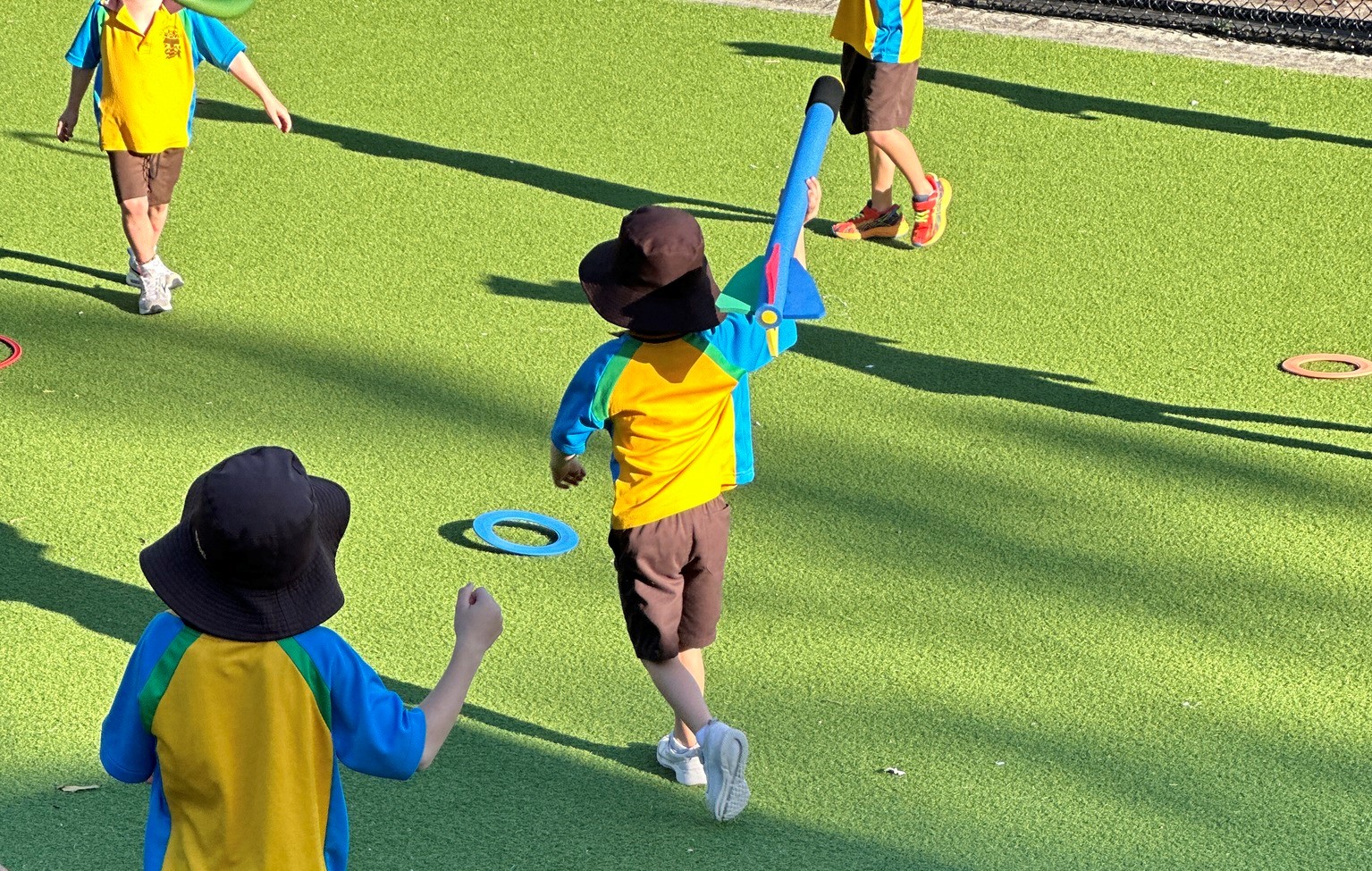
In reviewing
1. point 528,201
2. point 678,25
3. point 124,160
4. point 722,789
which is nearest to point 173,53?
point 124,160

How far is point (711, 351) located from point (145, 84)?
3.41m

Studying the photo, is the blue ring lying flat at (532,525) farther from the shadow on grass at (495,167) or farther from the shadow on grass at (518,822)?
the shadow on grass at (495,167)

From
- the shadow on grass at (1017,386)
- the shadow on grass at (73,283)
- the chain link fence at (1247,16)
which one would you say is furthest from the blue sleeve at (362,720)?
the chain link fence at (1247,16)

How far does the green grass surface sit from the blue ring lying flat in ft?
0.27

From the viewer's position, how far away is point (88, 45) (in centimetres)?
616

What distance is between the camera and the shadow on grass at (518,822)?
379cm

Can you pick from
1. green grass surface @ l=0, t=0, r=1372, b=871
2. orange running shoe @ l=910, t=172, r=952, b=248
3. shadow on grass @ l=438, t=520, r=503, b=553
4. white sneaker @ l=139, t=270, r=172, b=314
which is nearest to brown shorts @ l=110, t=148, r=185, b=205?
white sneaker @ l=139, t=270, r=172, b=314

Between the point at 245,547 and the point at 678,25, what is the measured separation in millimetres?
8797

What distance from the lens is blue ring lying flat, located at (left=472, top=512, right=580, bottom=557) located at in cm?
504

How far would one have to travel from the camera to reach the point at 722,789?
382cm

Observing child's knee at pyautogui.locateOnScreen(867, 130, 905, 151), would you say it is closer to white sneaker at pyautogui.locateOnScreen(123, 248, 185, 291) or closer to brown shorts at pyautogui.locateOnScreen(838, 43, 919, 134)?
brown shorts at pyautogui.locateOnScreen(838, 43, 919, 134)

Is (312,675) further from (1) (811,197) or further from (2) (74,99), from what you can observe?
(2) (74,99)

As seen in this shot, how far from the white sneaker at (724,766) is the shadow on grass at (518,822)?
0.10 metres

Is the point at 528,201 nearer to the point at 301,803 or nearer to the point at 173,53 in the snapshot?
the point at 173,53
